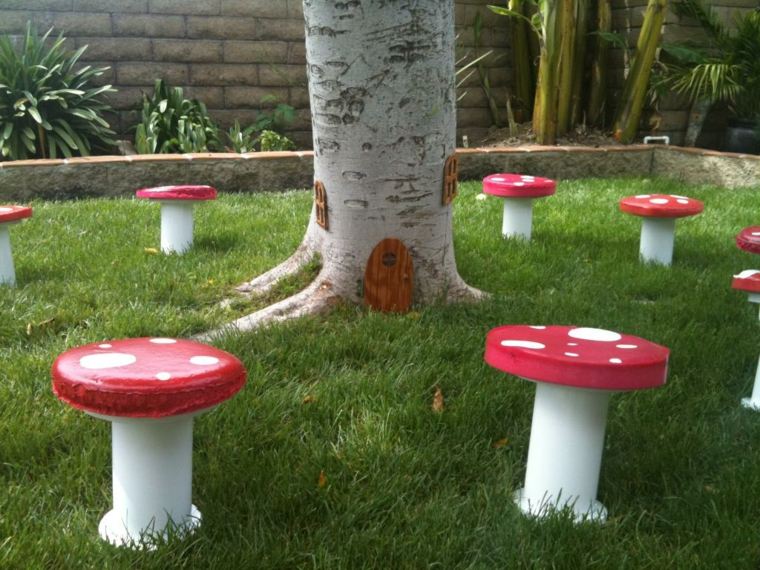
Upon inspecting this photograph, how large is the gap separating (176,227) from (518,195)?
7.20 feet

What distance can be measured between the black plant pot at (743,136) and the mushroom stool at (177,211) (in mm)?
6669

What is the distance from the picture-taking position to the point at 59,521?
2342 millimetres

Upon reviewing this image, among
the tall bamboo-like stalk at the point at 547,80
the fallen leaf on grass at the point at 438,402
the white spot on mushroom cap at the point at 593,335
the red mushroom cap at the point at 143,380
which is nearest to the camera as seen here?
the red mushroom cap at the point at 143,380

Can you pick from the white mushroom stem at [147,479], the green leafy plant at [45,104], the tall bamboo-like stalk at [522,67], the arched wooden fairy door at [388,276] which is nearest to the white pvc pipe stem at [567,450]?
the white mushroom stem at [147,479]

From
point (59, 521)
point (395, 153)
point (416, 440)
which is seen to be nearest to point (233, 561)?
point (59, 521)

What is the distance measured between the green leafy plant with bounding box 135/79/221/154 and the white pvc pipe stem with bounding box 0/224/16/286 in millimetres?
4012

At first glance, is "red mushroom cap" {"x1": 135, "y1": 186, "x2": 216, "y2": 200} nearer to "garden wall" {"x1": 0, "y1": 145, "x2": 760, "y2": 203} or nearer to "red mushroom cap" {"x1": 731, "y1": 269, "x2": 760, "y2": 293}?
"garden wall" {"x1": 0, "y1": 145, "x2": 760, "y2": 203}

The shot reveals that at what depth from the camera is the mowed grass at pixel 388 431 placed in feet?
7.44

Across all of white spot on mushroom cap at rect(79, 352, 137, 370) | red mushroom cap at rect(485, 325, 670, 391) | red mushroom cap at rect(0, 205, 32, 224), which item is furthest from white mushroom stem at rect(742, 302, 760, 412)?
red mushroom cap at rect(0, 205, 32, 224)

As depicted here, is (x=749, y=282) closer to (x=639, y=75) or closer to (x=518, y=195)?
(x=518, y=195)

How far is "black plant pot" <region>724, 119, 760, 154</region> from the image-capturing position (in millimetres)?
9422

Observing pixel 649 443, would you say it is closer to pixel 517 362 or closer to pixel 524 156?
pixel 517 362

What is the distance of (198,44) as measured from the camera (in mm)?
9438

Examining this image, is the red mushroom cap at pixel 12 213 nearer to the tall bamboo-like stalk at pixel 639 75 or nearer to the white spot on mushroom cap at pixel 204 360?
the white spot on mushroom cap at pixel 204 360
